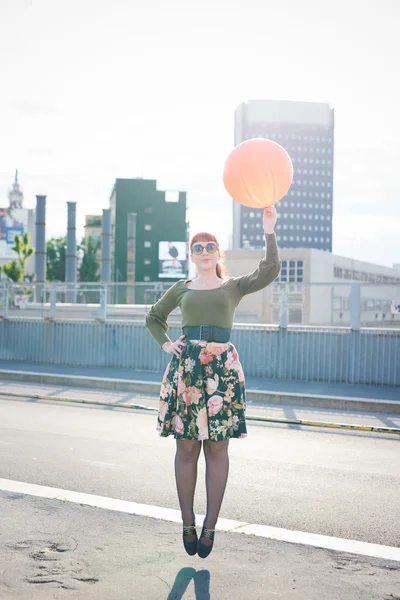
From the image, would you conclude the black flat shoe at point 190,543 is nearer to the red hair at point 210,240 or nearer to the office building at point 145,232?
the red hair at point 210,240

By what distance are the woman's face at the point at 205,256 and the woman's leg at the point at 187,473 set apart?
1.02m

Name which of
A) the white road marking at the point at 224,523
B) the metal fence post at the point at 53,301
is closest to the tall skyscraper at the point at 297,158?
the metal fence post at the point at 53,301

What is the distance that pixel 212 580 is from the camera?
354 cm

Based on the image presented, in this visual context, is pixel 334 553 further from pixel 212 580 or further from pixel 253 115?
pixel 253 115

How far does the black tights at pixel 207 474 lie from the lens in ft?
12.7

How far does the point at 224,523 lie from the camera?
14.8 ft

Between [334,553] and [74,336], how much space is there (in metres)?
13.3

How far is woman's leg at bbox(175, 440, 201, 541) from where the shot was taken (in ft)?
12.9

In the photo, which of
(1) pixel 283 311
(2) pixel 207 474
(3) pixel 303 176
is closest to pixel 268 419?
(1) pixel 283 311

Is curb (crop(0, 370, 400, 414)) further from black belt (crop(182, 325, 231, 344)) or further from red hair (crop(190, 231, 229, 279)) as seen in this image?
black belt (crop(182, 325, 231, 344))

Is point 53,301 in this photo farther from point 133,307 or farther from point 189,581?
point 189,581

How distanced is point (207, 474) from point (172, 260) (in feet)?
243

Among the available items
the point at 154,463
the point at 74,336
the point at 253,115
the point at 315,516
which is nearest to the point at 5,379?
the point at 74,336

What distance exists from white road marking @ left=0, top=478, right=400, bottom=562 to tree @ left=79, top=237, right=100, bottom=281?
84002 mm
